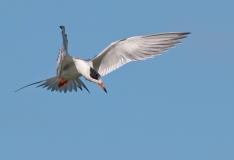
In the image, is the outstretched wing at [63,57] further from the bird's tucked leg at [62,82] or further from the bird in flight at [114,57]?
the bird's tucked leg at [62,82]

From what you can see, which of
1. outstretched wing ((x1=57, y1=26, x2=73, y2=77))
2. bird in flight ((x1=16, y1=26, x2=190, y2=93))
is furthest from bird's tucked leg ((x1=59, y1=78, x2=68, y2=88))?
outstretched wing ((x1=57, y1=26, x2=73, y2=77))

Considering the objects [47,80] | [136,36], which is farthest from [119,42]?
[47,80]

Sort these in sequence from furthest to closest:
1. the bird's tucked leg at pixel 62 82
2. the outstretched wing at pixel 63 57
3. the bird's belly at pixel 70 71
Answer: the bird's tucked leg at pixel 62 82, the bird's belly at pixel 70 71, the outstretched wing at pixel 63 57

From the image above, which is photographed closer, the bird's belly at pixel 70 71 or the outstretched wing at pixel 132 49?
Answer: the outstretched wing at pixel 132 49

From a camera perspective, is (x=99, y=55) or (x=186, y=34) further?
(x=99, y=55)

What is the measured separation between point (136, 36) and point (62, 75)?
2.26 m

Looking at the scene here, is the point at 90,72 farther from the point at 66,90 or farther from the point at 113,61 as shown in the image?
the point at 66,90

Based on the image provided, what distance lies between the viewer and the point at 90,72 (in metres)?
14.7

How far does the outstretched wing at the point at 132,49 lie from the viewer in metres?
14.9

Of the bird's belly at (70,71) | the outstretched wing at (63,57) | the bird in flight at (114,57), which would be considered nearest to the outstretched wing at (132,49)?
the bird in flight at (114,57)

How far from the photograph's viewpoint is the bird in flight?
1470 cm

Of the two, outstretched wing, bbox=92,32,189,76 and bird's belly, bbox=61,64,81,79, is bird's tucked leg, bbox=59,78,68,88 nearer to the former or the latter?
bird's belly, bbox=61,64,81,79

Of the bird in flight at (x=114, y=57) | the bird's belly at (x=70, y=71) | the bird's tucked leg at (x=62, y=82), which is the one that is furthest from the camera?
the bird's tucked leg at (x=62, y=82)

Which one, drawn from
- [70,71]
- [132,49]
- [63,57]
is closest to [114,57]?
[132,49]
